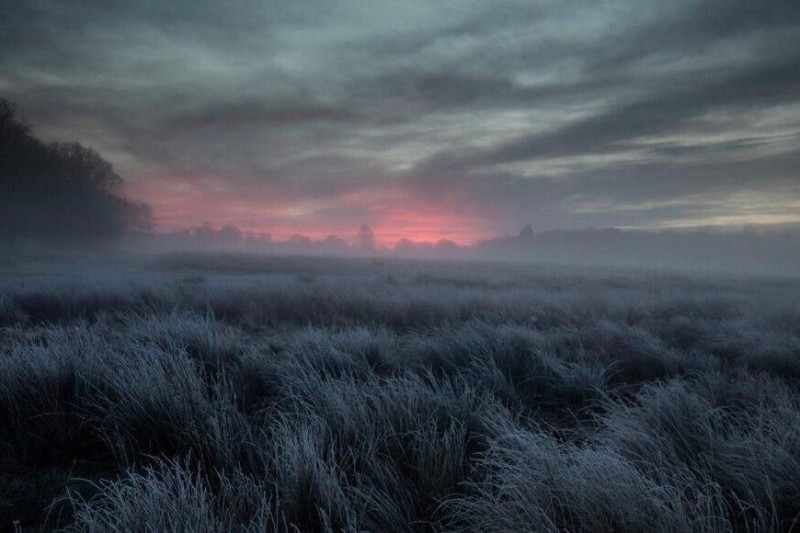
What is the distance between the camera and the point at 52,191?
37.1 m

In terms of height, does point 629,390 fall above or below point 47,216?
below

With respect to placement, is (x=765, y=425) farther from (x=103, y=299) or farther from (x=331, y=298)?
(x=103, y=299)

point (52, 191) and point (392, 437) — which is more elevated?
point (52, 191)

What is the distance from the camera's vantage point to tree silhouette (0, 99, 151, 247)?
107 ft

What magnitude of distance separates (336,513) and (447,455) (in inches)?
34.5

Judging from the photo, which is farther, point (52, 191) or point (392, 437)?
point (52, 191)

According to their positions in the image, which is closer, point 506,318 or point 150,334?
point 150,334

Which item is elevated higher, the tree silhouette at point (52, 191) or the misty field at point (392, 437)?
the tree silhouette at point (52, 191)

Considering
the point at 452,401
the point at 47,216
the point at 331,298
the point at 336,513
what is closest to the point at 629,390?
the point at 452,401

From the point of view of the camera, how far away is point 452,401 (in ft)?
13.5

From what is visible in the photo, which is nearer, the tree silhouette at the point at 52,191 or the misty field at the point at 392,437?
the misty field at the point at 392,437

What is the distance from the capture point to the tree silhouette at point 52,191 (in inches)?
1282

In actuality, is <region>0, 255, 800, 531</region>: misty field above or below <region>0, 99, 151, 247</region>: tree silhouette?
below

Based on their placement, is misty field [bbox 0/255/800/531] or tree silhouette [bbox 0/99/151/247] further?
tree silhouette [bbox 0/99/151/247]
